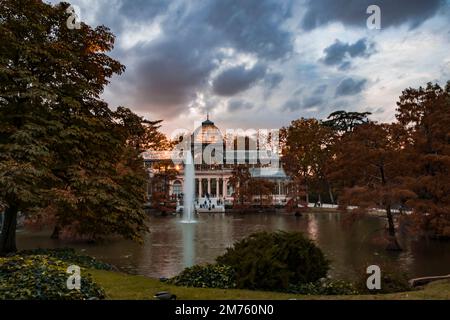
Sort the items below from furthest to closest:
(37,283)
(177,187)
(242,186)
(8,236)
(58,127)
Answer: (177,187)
(242,186)
(8,236)
(58,127)
(37,283)

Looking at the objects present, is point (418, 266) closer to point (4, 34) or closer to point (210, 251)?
point (210, 251)

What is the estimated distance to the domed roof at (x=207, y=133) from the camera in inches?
4232

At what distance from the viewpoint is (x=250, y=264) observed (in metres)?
11.1

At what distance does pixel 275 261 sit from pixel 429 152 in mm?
19558

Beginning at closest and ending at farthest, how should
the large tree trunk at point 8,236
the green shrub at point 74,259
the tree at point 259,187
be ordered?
the green shrub at point 74,259 → the large tree trunk at point 8,236 → the tree at point 259,187

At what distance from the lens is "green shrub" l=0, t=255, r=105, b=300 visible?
277 inches

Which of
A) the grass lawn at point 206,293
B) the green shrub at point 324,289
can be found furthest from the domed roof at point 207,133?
the grass lawn at point 206,293

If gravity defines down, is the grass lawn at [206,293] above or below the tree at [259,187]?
below

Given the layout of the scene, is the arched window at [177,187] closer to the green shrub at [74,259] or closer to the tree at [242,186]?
the tree at [242,186]

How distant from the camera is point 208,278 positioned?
11.1 metres

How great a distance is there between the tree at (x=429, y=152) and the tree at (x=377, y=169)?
94cm

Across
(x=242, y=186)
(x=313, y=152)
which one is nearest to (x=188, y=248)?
(x=242, y=186)

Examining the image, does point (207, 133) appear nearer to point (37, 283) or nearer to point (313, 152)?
point (313, 152)
